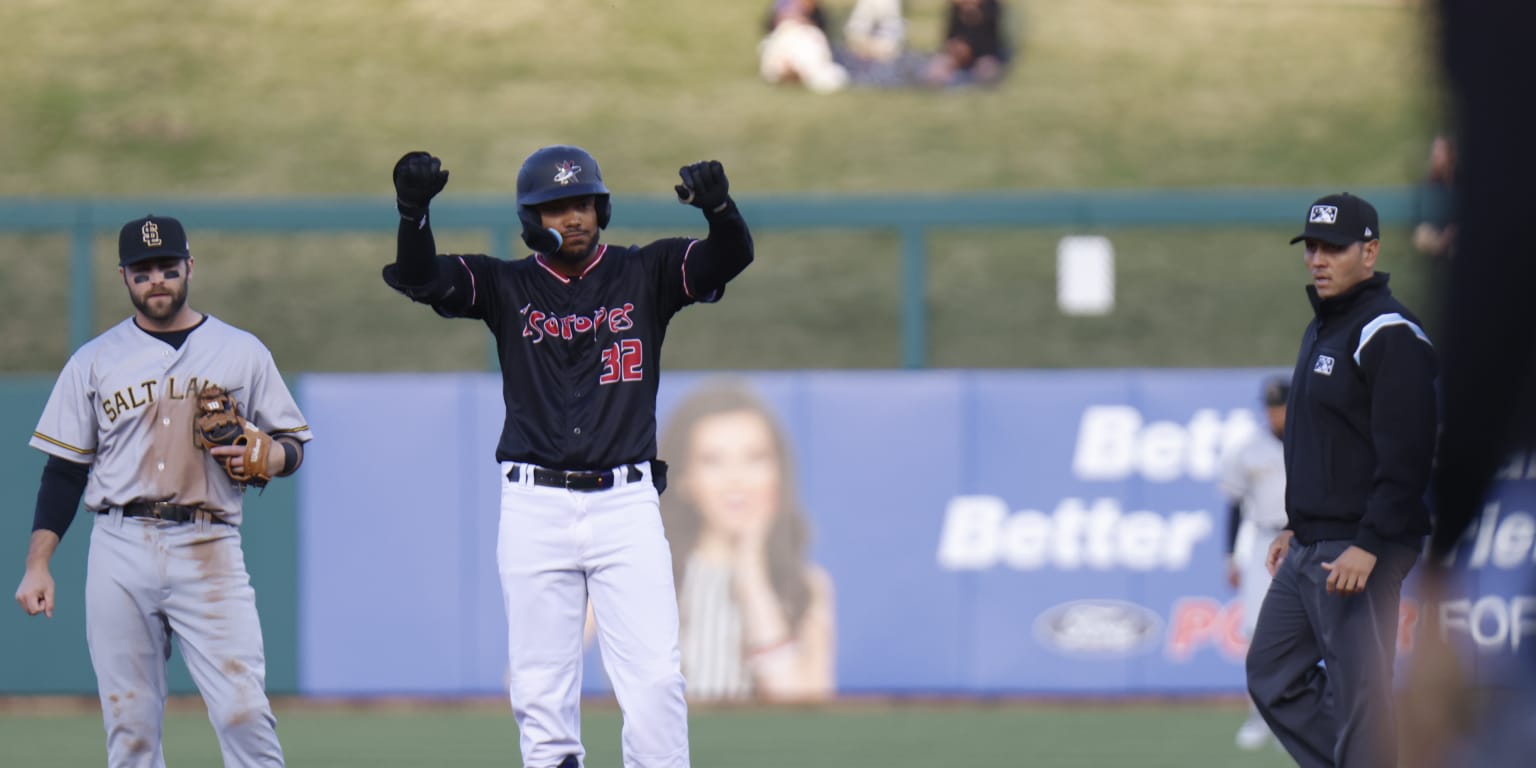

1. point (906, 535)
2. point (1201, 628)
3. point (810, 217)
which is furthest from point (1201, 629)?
point (810, 217)

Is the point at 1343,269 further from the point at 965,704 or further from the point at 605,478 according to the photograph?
the point at 965,704

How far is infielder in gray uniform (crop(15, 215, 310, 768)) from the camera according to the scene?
6.05m

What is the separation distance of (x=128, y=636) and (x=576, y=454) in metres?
1.66

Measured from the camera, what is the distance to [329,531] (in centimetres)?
1241

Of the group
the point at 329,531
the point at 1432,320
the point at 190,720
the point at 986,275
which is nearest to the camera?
the point at 1432,320

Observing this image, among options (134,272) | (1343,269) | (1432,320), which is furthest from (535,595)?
(1432,320)

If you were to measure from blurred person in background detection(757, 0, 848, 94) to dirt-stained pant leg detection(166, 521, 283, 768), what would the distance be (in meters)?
18.7

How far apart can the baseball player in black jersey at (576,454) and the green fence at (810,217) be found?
22.6 ft

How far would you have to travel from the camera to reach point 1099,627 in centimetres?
1235

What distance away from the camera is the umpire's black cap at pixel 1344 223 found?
235 inches

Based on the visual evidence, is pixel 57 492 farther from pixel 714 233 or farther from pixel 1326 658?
pixel 1326 658

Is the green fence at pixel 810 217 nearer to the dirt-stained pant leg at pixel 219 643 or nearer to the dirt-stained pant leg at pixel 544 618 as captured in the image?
the dirt-stained pant leg at pixel 219 643

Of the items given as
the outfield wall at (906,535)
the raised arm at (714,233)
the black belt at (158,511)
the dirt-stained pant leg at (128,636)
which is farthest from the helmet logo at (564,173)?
the outfield wall at (906,535)

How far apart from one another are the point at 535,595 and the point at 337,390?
23.6 ft
